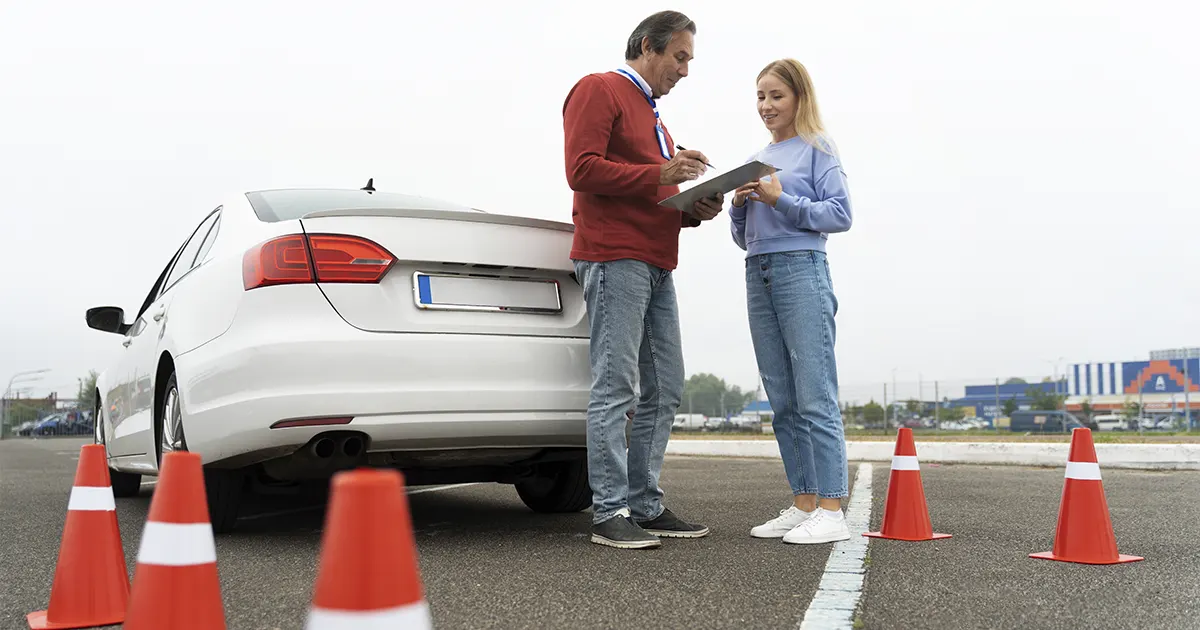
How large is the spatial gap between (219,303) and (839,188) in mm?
2477

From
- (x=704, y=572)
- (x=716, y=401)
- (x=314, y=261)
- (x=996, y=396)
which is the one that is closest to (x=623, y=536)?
(x=704, y=572)

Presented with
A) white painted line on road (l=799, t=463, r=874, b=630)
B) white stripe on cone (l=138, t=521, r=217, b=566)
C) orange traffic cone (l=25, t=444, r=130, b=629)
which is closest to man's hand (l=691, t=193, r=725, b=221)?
white painted line on road (l=799, t=463, r=874, b=630)

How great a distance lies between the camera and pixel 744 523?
4.64 m

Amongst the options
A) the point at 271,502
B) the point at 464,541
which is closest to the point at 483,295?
the point at 464,541

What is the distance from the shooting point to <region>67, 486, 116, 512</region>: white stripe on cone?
108 inches

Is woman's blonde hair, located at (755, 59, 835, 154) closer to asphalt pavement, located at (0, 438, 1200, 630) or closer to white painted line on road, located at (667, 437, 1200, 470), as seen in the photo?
asphalt pavement, located at (0, 438, 1200, 630)

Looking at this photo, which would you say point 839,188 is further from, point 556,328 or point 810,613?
point 810,613

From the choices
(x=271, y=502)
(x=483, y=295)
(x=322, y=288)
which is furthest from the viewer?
(x=271, y=502)

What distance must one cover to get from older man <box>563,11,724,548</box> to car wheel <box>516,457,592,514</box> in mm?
686

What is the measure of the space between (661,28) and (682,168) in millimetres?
680

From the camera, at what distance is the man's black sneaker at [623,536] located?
380cm

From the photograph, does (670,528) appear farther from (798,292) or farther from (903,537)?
(798,292)

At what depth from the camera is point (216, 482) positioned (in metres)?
4.12

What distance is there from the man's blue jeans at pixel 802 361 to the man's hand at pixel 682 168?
544mm
